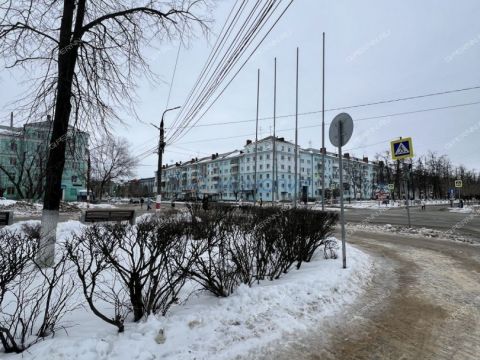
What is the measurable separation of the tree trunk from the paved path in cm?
554

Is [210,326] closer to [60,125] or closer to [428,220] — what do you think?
[60,125]

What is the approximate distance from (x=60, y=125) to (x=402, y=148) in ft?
44.2

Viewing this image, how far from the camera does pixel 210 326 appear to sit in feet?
10.9

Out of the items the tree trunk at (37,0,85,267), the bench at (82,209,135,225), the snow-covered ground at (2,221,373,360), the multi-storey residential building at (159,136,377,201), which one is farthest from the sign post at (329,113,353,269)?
the multi-storey residential building at (159,136,377,201)

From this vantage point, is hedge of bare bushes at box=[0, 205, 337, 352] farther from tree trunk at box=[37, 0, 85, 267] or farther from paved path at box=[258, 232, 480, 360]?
paved path at box=[258, 232, 480, 360]

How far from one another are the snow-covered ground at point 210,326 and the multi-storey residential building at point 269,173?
230 feet

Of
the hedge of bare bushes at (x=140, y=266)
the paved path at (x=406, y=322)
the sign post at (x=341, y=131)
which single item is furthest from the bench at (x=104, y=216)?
the paved path at (x=406, y=322)

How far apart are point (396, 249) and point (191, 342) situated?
8.21m

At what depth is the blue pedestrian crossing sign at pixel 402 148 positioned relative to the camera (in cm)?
1315

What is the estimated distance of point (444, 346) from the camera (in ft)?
10.6

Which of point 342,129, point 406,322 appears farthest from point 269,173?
point 406,322

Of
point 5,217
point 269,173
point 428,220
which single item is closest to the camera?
point 5,217

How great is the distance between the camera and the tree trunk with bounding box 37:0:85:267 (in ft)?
20.4

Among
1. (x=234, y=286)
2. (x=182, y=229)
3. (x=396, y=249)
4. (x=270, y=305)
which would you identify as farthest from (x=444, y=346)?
(x=396, y=249)
